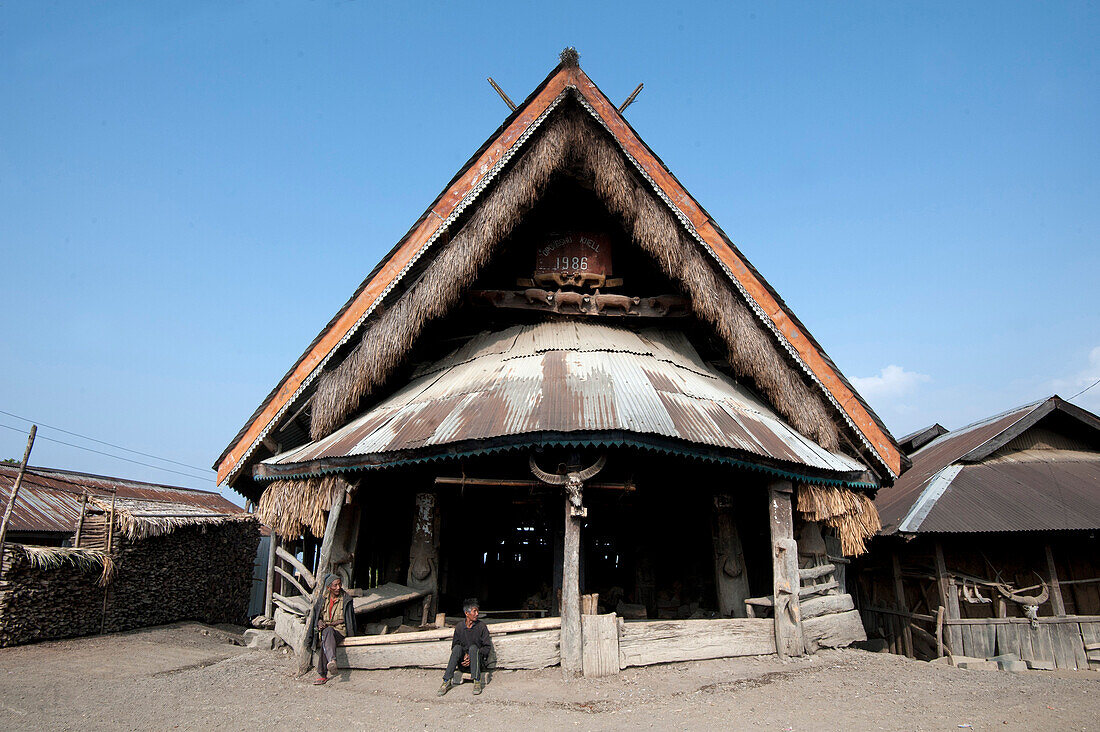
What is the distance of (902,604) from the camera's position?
13.9 meters

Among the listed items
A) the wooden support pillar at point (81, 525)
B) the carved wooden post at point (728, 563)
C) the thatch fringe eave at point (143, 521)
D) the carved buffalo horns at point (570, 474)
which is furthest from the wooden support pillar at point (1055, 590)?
the wooden support pillar at point (81, 525)

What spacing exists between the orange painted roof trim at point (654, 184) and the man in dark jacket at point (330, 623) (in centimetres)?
294

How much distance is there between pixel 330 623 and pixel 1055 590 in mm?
13099

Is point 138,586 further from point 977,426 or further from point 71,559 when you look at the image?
point 977,426

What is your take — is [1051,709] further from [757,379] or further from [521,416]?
[521,416]

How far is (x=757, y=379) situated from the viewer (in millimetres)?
8914

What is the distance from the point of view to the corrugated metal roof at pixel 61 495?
13.0 m

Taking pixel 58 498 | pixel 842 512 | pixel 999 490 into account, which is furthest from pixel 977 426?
pixel 58 498

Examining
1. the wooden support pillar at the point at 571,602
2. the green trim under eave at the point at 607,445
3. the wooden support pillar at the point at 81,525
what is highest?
the green trim under eave at the point at 607,445

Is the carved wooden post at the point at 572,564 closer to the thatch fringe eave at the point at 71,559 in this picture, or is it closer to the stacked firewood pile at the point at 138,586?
the thatch fringe eave at the point at 71,559

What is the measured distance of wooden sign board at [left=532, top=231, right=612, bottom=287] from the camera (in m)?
9.70

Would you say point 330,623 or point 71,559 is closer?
point 330,623

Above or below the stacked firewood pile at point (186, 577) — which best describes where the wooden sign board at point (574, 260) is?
above

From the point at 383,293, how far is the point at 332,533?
3.16 metres
